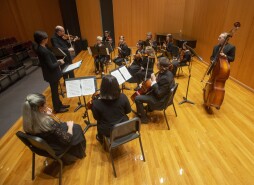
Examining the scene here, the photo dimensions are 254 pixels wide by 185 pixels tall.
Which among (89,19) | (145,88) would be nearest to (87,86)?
(145,88)

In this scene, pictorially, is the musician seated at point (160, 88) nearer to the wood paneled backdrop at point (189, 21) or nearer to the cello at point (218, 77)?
the cello at point (218, 77)

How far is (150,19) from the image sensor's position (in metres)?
10.1

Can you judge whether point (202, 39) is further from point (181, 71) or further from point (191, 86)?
point (191, 86)

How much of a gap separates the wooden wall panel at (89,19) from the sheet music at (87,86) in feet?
24.9

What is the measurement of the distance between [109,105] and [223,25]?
5.71 metres

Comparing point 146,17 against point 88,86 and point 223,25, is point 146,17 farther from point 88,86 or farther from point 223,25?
point 88,86

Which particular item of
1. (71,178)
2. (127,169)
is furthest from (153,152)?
(71,178)

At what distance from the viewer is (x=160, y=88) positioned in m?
3.30

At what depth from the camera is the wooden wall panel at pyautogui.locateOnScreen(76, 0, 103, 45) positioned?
9.40 metres

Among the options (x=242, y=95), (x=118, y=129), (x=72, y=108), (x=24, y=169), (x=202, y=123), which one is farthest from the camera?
(x=242, y=95)

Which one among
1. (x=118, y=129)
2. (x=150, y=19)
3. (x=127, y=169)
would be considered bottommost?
(x=127, y=169)

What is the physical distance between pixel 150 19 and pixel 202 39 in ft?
12.1

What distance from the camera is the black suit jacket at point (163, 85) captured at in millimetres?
3215

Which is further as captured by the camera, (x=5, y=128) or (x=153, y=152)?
(x=5, y=128)
